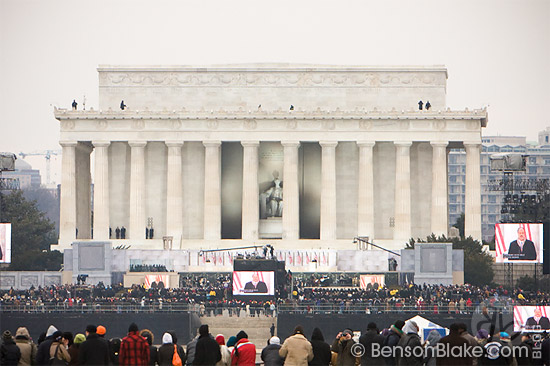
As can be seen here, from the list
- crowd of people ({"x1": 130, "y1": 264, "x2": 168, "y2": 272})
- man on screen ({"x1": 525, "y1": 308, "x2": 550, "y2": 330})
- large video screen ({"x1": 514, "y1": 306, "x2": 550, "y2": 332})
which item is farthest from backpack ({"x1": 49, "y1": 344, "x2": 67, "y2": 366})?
crowd of people ({"x1": 130, "y1": 264, "x2": 168, "y2": 272})

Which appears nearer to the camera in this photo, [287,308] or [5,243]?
[287,308]

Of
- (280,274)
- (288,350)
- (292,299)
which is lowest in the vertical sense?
(288,350)

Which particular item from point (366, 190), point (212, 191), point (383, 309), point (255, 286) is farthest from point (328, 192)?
point (383, 309)

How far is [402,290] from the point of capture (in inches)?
3214

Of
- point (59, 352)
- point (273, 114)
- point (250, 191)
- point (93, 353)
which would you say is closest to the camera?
point (93, 353)

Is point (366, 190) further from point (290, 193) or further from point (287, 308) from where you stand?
point (287, 308)

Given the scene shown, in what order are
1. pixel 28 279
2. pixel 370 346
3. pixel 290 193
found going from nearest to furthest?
pixel 370 346 → pixel 28 279 → pixel 290 193

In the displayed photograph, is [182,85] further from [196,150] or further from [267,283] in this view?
[267,283]

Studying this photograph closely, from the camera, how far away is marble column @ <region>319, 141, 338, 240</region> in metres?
115

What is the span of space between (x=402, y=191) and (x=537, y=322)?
56.7 m

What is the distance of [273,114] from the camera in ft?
373

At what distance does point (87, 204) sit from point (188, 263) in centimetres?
Result: 2427

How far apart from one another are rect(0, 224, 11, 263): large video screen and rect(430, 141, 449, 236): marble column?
146ft

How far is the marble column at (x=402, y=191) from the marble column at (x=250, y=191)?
1290 centimetres
